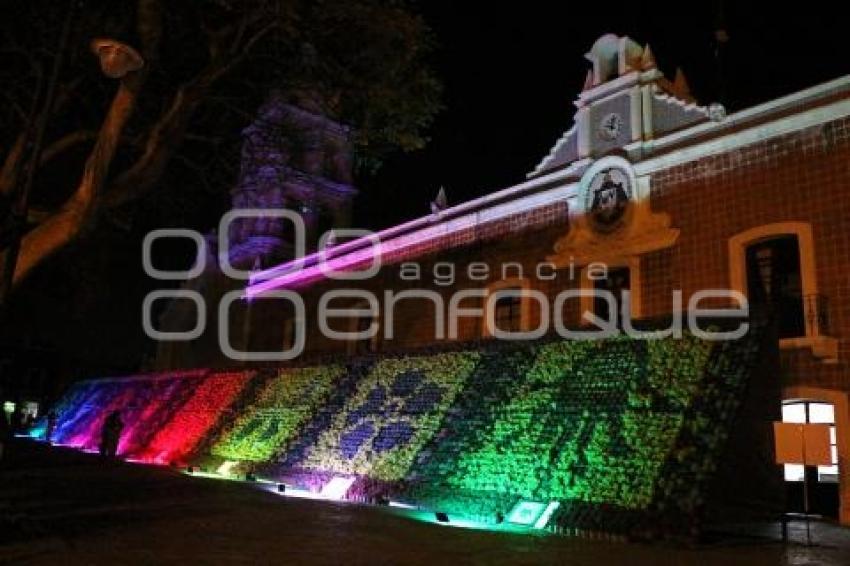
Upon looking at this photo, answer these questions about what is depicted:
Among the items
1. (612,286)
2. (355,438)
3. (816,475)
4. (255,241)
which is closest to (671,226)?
(612,286)

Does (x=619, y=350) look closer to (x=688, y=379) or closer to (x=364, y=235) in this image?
(x=688, y=379)

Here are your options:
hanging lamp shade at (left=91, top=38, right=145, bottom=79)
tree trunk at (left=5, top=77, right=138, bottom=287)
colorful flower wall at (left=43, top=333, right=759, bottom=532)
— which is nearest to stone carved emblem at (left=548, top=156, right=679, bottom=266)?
colorful flower wall at (left=43, top=333, right=759, bottom=532)

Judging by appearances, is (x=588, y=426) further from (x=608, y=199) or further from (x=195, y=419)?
(x=195, y=419)

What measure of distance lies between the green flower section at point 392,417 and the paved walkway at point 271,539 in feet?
5.03

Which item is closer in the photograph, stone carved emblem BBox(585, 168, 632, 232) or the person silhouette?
stone carved emblem BBox(585, 168, 632, 232)

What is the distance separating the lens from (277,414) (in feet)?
57.2

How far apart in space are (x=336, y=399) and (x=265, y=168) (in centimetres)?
574

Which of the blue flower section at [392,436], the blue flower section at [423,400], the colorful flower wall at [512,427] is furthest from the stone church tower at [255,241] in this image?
the blue flower section at [392,436]

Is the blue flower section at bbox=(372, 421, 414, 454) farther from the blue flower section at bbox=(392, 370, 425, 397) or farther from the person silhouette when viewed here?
the person silhouette

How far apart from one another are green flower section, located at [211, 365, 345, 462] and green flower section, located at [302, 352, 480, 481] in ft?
4.43

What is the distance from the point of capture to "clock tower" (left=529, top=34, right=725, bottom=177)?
50.1 feet

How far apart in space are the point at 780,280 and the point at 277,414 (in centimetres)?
1114

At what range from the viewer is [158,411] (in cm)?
2267

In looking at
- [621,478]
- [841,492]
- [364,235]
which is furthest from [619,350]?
[364,235]
